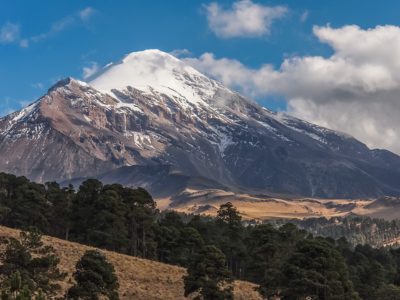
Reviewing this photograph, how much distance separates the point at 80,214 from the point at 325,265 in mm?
58797

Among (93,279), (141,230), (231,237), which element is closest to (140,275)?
(93,279)

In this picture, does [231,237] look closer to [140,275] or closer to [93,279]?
[140,275]

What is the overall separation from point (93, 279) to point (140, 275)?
71.5 ft

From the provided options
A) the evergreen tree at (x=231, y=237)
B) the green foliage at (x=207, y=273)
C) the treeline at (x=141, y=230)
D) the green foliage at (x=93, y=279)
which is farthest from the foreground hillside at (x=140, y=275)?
the evergreen tree at (x=231, y=237)

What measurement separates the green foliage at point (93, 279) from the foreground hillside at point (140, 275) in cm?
1056

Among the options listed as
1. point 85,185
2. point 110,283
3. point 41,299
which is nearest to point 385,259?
point 85,185

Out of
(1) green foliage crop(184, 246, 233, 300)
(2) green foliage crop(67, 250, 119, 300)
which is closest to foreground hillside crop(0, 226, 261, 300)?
(1) green foliage crop(184, 246, 233, 300)

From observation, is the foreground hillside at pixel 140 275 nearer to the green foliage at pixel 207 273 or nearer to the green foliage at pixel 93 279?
the green foliage at pixel 207 273

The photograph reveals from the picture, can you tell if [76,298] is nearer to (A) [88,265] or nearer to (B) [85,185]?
(A) [88,265]

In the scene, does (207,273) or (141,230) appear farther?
(141,230)

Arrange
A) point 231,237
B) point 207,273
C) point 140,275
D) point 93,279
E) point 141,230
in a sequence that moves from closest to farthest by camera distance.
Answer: point 93,279 < point 207,273 < point 140,275 < point 141,230 < point 231,237

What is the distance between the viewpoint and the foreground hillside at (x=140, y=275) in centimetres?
7718

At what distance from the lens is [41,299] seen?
35281mm

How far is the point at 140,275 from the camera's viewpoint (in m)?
83.1
